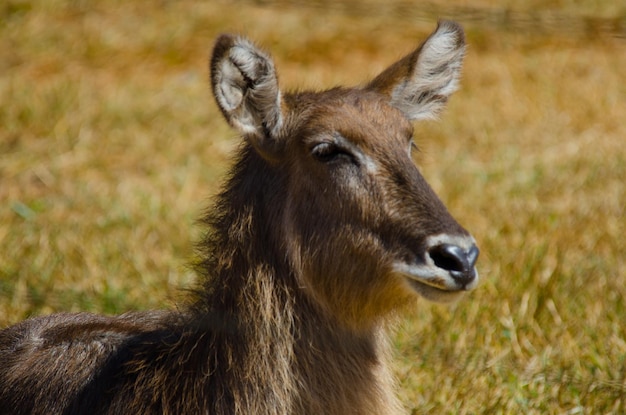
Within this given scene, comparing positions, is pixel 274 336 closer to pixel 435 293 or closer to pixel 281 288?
pixel 281 288

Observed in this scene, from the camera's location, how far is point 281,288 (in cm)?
396

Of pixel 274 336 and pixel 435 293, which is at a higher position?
pixel 435 293

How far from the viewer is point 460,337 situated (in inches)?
213

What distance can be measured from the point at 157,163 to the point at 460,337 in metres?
3.77

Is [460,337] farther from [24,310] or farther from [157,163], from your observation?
[157,163]

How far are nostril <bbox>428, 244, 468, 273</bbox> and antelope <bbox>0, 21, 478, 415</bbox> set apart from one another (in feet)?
0.53

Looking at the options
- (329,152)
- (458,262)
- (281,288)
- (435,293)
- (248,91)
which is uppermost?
(248,91)

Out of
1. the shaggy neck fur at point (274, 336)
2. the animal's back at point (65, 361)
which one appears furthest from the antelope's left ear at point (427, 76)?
the animal's back at point (65, 361)

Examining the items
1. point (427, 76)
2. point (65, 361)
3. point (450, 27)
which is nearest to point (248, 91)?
point (427, 76)

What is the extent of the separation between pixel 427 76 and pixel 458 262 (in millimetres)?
1330

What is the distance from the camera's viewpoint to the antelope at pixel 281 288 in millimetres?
3830

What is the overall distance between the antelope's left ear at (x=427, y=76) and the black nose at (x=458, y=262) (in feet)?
3.58

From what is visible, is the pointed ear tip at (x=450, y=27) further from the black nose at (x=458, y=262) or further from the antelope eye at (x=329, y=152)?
the black nose at (x=458, y=262)

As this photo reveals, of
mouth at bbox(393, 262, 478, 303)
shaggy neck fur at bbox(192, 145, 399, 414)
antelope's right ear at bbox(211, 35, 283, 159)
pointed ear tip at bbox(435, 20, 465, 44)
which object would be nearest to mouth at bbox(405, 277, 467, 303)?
mouth at bbox(393, 262, 478, 303)
